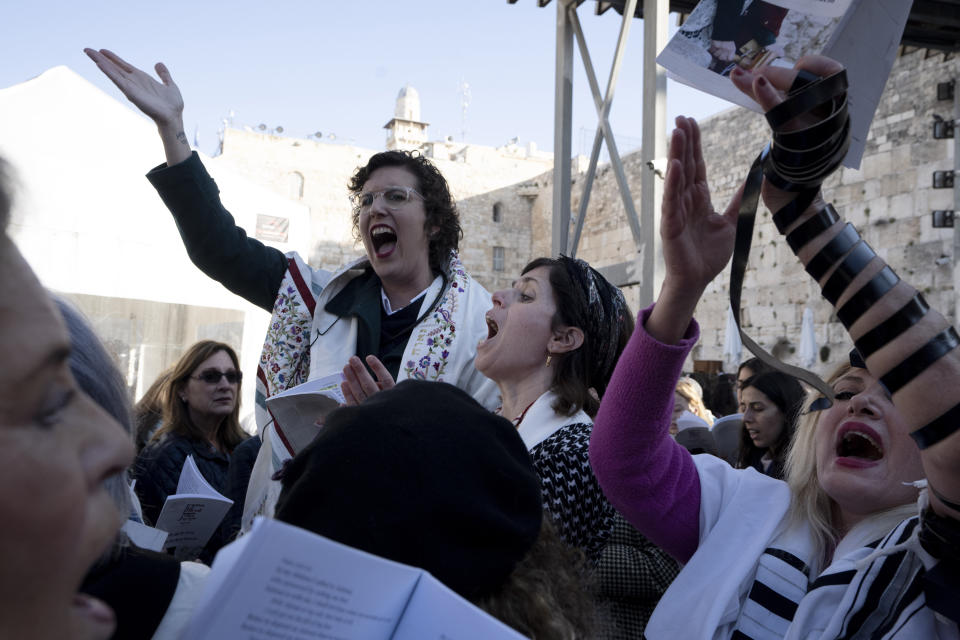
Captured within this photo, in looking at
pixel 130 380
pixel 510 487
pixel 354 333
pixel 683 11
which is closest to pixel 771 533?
pixel 510 487

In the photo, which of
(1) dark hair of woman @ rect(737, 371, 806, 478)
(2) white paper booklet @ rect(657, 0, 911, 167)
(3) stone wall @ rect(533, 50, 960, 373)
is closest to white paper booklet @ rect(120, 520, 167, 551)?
(2) white paper booklet @ rect(657, 0, 911, 167)

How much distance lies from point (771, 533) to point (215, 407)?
3.19 meters

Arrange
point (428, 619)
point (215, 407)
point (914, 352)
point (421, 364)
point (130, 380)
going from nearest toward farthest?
point (428, 619), point (914, 352), point (421, 364), point (215, 407), point (130, 380)

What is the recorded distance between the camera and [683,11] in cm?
670

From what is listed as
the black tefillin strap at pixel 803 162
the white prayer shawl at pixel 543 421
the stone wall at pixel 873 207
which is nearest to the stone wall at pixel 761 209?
the stone wall at pixel 873 207

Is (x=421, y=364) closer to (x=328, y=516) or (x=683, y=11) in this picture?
(x=328, y=516)

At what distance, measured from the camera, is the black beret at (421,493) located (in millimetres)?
801

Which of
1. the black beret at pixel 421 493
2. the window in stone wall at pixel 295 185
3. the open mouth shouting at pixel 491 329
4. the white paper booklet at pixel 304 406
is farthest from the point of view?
the window in stone wall at pixel 295 185

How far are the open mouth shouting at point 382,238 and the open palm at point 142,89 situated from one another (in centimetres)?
66

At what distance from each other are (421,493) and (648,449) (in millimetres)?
836

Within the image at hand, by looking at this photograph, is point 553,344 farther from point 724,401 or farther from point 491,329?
point 724,401

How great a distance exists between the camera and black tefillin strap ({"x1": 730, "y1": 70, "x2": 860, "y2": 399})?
3.74 ft

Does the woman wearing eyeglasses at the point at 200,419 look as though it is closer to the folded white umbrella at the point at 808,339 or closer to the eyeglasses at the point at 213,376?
the eyeglasses at the point at 213,376

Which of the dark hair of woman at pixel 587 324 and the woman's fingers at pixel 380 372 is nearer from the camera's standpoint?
the woman's fingers at pixel 380 372
